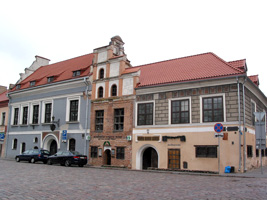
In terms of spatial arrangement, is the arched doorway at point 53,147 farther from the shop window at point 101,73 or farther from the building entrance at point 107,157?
the shop window at point 101,73

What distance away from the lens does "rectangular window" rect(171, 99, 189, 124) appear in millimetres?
23109

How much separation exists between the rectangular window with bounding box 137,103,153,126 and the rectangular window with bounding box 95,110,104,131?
4.38 m

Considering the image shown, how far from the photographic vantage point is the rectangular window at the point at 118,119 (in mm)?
26869

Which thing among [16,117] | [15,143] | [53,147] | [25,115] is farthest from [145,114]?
[16,117]

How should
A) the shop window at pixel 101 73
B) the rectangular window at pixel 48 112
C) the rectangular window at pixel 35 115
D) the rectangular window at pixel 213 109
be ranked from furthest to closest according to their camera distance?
the rectangular window at pixel 35 115 → the rectangular window at pixel 48 112 → the shop window at pixel 101 73 → the rectangular window at pixel 213 109

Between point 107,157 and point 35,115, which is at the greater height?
point 35,115

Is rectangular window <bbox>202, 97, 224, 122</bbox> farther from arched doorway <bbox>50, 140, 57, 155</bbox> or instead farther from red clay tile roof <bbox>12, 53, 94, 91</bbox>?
arched doorway <bbox>50, 140, 57, 155</bbox>

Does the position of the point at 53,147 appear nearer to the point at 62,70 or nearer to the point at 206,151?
the point at 62,70

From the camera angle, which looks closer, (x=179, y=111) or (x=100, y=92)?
(x=179, y=111)

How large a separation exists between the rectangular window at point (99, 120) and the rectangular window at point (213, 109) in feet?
34.3

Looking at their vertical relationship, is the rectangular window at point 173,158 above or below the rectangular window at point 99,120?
below

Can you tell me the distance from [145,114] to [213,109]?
6.03 meters

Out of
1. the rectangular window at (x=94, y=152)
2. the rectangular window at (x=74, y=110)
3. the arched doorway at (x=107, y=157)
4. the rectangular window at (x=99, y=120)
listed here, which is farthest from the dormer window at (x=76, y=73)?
the arched doorway at (x=107, y=157)

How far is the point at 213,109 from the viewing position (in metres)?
21.9
